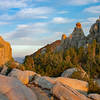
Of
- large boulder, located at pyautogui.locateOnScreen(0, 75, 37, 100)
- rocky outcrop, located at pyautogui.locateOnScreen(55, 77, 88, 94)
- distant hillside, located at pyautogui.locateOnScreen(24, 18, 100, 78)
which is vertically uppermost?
large boulder, located at pyautogui.locateOnScreen(0, 75, 37, 100)

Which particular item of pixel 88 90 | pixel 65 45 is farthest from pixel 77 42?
pixel 88 90

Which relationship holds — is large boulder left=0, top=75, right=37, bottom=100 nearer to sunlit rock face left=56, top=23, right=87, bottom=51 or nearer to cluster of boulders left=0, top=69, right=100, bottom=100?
cluster of boulders left=0, top=69, right=100, bottom=100

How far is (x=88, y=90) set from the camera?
1075 cm

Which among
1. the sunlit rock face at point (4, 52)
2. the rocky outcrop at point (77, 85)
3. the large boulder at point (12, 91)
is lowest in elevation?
the rocky outcrop at point (77, 85)

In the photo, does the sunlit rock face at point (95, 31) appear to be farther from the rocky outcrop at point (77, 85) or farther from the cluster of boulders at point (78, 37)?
the rocky outcrop at point (77, 85)

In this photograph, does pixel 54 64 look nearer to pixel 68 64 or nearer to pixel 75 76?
pixel 68 64

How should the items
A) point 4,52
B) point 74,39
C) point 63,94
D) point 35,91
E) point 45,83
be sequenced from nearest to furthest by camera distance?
point 63,94 → point 35,91 → point 45,83 → point 4,52 → point 74,39

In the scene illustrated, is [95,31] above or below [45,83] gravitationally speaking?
above

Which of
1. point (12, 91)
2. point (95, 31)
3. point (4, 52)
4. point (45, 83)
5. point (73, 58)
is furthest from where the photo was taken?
point (95, 31)

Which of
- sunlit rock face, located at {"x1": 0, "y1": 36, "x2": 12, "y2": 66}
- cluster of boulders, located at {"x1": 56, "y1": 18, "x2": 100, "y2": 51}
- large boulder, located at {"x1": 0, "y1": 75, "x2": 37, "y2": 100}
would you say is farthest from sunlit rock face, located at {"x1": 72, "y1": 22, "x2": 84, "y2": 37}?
large boulder, located at {"x1": 0, "y1": 75, "x2": 37, "y2": 100}

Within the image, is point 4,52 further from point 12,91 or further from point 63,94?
point 12,91

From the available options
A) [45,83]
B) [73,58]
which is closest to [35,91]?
[45,83]

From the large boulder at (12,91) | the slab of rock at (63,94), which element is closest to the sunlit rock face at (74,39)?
the slab of rock at (63,94)

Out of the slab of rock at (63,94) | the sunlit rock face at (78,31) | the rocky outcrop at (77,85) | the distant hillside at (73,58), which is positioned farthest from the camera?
the sunlit rock face at (78,31)
